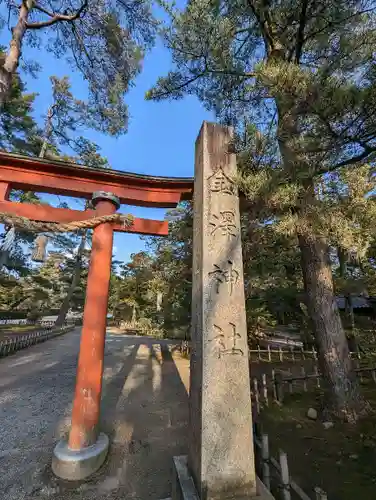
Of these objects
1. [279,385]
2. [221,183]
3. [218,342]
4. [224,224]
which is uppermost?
[221,183]

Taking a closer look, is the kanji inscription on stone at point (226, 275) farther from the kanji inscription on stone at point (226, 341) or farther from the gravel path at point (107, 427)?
the gravel path at point (107, 427)

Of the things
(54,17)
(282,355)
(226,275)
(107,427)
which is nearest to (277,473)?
(226,275)

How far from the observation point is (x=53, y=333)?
1499cm

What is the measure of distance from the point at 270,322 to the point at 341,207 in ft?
25.3

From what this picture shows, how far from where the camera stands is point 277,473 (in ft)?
7.96

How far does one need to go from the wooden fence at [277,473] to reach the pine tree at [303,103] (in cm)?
221

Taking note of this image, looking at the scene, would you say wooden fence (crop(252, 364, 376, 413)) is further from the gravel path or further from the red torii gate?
the red torii gate

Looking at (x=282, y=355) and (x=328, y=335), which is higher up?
(x=328, y=335)

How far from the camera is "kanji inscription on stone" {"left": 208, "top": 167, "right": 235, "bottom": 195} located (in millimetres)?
2549

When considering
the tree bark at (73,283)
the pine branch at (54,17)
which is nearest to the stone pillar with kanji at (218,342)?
the pine branch at (54,17)

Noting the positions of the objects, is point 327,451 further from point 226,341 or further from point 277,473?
point 226,341

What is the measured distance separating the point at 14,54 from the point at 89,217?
4.78m

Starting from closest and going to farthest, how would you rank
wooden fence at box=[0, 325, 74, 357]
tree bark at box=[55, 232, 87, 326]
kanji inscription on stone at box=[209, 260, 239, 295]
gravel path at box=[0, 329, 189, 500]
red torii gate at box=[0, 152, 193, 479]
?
1. kanji inscription on stone at box=[209, 260, 239, 295]
2. gravel path at box=[0, 329, 189, 500]
3. red torii gate at box=[0, 152, 193, 479]
4. wooden fence at box=[0, 325, 74, 357]
5. tree bark at box=[55, 232, 87, 326]

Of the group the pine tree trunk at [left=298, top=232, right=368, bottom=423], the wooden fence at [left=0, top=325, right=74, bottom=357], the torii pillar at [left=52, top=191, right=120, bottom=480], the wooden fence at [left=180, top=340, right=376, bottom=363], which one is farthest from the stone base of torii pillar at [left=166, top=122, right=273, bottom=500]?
the wooden fence at [left=0, top=325, right=74, bottom=357]
